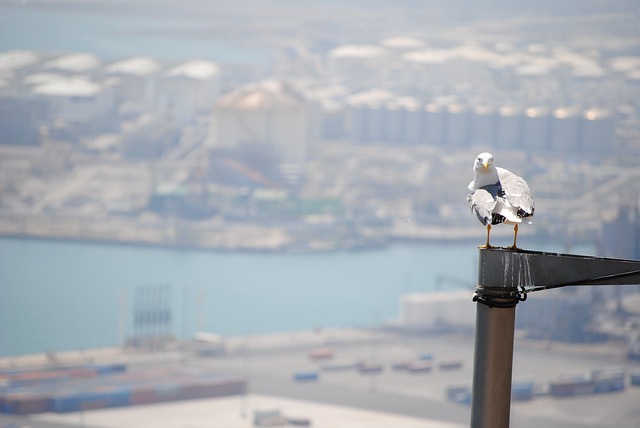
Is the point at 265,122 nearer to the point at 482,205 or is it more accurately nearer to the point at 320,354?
the point at 320,354

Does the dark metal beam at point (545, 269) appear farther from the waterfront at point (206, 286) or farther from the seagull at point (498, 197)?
the waterfront at point (206, 286)

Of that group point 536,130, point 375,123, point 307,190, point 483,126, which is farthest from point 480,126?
point 307,190

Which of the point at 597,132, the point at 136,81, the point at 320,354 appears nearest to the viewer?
the point at 320,354

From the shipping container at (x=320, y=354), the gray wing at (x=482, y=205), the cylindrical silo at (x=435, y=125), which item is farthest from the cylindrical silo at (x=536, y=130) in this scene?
the gray wing at (x=482, y=205)

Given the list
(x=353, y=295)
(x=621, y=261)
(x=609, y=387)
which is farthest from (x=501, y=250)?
(x=353, y=295)

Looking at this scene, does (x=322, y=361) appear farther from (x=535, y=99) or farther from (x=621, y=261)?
(x=621, y=261)

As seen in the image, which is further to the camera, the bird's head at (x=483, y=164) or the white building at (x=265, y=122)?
the white building at (x=265, y=122)

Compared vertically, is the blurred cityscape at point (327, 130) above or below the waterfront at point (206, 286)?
above
